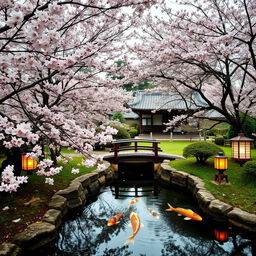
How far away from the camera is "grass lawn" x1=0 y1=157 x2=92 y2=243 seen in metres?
3.97

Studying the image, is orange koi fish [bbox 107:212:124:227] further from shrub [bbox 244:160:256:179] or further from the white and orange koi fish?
shrub [bbox 244:160:256:179]

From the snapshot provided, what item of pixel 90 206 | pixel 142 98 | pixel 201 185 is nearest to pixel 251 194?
pixel 201 185

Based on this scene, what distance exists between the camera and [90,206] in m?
6.54

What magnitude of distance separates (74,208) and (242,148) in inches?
208

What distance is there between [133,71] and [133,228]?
4.62 meters

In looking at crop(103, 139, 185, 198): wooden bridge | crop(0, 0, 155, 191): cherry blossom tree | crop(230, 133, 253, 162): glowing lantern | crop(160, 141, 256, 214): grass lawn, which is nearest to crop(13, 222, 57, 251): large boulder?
crop(0, 0, 155, 191): cherry blossom tree

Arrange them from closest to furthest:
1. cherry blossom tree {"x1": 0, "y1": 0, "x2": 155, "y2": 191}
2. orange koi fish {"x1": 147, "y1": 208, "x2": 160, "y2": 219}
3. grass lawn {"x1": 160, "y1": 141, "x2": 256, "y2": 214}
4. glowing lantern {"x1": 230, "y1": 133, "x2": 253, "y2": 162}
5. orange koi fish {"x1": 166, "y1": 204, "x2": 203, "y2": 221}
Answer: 1. cherry blossom tree {"x1": 0, "y1": 0, "x2": 155, "y2": 191}
2. grass lawn {"x1": 160, "y1": 141, "x2": 256, "y2": 214}
3. orange koi fish {"x1": 166, "y1": 204, "x2": 203, "y2": 221}
4. orange koi fish {"x1": 147, "y1": 208, "x2": 160, "y2": 219}
5. glowing lantern {"x1": 230, "y1": 133, "x2": 253, "y2": 162}

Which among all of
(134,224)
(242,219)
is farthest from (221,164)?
(134,224)

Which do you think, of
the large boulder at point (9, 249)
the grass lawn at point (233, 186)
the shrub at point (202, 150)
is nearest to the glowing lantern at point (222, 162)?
the grass lawn at point (233, 186)

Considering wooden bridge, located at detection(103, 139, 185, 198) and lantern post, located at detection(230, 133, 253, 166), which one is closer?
lantern post, located at detection(230, 133, 253, 166)

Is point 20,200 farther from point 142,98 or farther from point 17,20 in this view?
point 142,98

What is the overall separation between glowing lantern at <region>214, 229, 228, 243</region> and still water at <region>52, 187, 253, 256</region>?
74 mm

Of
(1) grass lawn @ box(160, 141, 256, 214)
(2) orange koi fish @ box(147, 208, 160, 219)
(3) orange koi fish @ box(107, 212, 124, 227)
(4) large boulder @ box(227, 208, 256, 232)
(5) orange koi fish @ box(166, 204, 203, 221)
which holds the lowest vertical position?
(2) orange koi fish @ box(147, 208, 160, 219)

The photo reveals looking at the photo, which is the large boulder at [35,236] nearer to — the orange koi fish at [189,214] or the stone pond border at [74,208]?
the stone pond border at [74,208]
